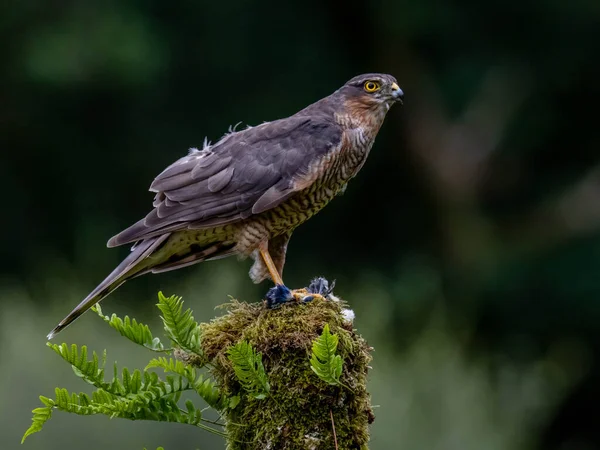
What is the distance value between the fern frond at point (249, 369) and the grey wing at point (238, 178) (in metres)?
1.04

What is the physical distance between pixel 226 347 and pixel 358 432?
55 centimetres

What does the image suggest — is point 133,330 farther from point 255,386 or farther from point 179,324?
point 255,386

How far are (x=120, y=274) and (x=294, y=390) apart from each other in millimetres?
1137

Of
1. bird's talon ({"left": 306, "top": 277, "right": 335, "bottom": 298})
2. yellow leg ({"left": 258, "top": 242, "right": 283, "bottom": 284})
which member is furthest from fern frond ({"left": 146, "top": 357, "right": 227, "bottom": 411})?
yellow leg ({"left": 258, "top": 242, "right": 283, "bottom": 284})

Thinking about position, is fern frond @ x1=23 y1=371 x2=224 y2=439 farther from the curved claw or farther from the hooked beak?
the hooked beak

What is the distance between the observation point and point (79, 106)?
1192 centimetres

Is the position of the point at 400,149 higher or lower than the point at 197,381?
higher

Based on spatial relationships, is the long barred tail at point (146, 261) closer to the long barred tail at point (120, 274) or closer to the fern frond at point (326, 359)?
the long barred tail at point (120, 274)

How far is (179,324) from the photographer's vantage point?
359 centimetres

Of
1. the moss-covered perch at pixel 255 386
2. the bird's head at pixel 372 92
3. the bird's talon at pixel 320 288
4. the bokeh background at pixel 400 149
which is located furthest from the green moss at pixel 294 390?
the bokeh background at pixel 400 149

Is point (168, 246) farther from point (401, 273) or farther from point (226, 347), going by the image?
point (401, 273)

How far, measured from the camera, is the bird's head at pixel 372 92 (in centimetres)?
491

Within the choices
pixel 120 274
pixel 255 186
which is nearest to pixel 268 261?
pixel 255 186

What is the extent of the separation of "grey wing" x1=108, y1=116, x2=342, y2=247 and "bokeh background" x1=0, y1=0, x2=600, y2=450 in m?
5.17
